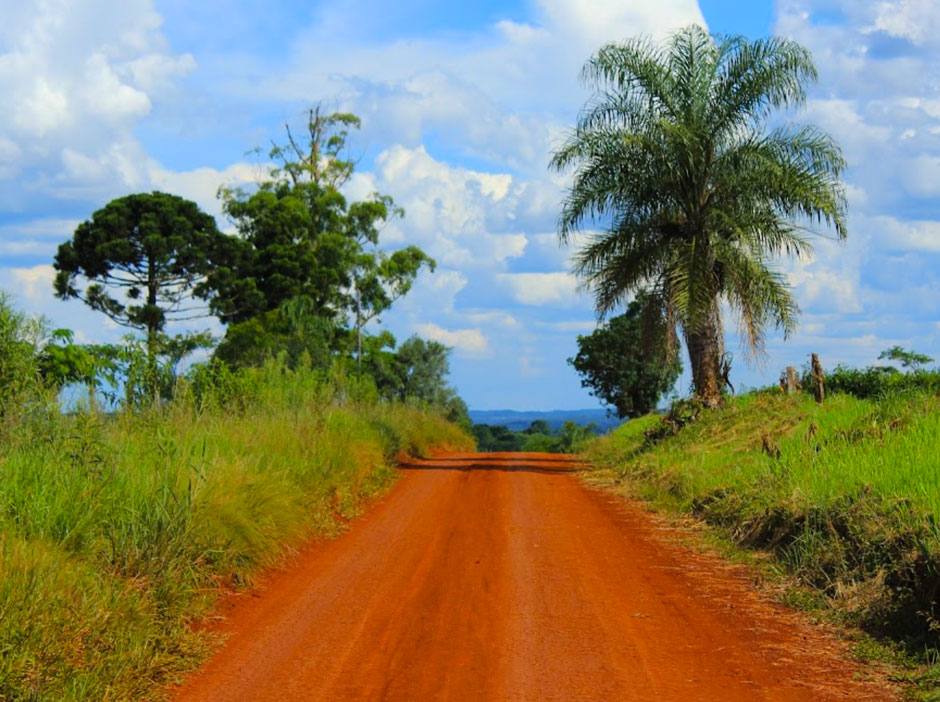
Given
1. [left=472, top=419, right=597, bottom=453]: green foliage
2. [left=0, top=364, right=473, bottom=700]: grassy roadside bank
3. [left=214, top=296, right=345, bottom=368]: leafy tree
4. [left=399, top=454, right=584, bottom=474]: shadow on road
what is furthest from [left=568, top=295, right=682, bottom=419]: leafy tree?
[left=0, top=364, right=473, bottom=700]: grassy roadside bank

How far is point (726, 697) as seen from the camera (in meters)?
5.86

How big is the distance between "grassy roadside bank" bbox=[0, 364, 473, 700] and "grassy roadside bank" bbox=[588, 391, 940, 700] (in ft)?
16.3

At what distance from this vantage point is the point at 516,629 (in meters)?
7.30

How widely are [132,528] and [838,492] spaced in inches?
261

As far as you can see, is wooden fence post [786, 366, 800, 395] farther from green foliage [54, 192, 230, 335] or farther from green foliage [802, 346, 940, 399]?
green foliage [54, 192, 230, 335]

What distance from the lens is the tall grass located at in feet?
24.2

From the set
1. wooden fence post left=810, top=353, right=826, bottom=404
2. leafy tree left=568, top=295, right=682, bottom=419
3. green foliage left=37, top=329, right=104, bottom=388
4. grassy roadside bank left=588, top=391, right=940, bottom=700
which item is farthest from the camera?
leafy tree left=568, top=295, right=682, bottom=419

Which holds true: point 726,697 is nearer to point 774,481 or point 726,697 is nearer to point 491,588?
point 491,588

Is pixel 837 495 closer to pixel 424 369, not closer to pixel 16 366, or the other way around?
Answer: pixel 16 366

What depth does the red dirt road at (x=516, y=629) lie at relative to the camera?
19.9ft

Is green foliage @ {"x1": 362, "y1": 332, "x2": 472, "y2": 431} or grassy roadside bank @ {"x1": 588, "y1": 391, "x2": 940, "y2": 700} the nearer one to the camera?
grassy roadside bank @ {"x1": 588, "y1": 391, "x2": 940, "y2": 700}

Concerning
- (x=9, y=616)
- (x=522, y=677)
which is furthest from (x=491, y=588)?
(x=9, y=616)

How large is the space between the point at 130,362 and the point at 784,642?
8.73 meters

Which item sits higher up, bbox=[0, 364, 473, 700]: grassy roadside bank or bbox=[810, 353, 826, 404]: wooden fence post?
bbox=[810, 353, 826, 404]: wooden fence post
